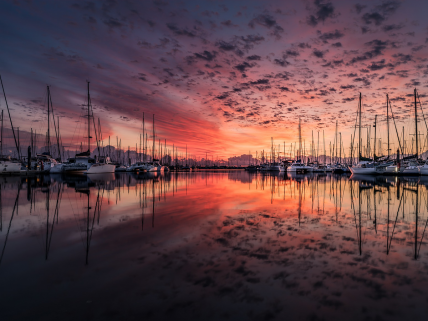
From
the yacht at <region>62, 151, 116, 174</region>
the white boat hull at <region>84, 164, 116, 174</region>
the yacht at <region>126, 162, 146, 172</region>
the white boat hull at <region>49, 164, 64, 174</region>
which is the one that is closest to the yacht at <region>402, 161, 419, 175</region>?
the white boat hull at <region>84, 164, 116, 174</region>

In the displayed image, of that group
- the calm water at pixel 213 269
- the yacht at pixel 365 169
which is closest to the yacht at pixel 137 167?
the yacht at pixel 365 169

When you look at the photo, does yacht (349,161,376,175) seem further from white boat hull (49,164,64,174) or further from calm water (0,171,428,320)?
white boat hull (49,164,64,174)

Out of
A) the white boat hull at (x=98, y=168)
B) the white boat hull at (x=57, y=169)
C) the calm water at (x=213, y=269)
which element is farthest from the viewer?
the white boat hull at (x=57, y=169)

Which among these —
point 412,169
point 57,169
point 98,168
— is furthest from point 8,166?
point 412,169

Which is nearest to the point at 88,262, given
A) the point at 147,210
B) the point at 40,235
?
the point at 40,235

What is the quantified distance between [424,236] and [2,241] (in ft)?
40.6

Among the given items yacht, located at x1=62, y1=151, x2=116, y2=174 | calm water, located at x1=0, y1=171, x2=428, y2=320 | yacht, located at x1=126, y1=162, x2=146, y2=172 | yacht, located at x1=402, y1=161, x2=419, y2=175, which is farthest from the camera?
yacht, located at x1=126, y1=162, x2=146, y2=172

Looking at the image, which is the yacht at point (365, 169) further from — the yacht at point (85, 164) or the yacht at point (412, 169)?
the yacht at point (85, 164)

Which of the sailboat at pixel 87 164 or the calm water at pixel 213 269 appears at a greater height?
the sailboat at pixel 87 164

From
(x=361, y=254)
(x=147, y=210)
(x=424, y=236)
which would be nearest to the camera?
(x=361, y=254)

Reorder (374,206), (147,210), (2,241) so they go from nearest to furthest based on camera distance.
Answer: (2,241), (147,210), (374,206)

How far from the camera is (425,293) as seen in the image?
3.87 meters

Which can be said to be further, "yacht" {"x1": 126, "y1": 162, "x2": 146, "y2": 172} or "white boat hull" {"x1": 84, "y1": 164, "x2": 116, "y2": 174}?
"yacht" {"x1": 126, "y1": 162, "x2": 146, "y2": 172}

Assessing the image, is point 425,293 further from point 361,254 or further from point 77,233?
point 77,233
